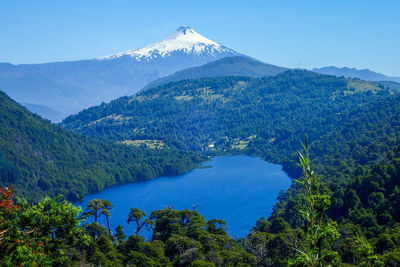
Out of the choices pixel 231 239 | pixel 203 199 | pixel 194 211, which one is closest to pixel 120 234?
pixel 194 211

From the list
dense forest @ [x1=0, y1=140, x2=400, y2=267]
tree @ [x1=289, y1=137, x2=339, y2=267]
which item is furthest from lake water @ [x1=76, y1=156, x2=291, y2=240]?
tree @ [x1=289, y1=137, x2=339, y2=267]

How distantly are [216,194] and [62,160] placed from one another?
5762 cm

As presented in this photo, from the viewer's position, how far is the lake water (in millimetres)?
95125

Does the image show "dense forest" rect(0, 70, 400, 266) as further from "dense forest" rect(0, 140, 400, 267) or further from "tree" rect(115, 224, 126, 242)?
"tree" rect(115, 224, 126, 242)

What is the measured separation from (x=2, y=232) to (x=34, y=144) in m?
137

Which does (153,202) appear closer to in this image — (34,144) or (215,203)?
(215,203)

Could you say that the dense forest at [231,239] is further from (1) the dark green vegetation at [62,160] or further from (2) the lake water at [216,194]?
(1) the dark green vegetation at [62,160]

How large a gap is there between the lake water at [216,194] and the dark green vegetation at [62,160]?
6.14 metres

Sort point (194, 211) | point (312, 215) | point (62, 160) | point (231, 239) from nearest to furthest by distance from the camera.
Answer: point (312, 215)
point (231, 239)
point (194, 211)
point (62, 160)

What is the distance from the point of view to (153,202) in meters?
110

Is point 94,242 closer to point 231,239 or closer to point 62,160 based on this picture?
point 231,239

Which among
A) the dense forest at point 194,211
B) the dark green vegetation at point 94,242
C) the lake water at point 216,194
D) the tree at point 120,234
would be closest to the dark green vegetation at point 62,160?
the dense forest at point 194,211

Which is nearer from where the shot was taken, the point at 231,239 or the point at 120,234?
the point at 231,239

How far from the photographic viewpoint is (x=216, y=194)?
382 feet
